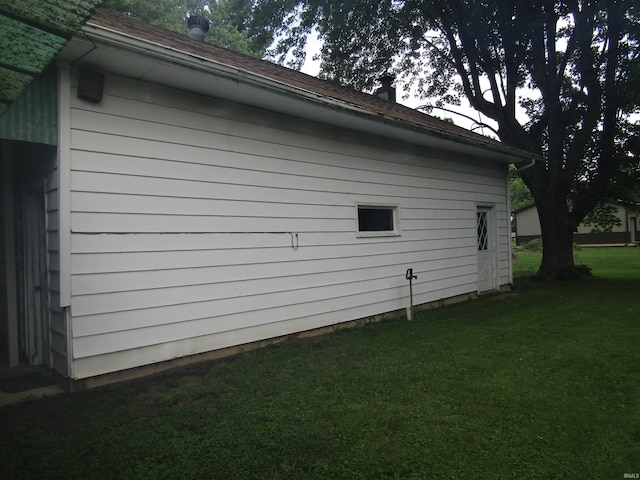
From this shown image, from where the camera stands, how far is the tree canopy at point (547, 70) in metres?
9.95

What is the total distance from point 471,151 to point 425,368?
5284 millimetres

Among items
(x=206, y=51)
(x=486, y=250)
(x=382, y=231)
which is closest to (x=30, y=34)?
(x=206, y=51)

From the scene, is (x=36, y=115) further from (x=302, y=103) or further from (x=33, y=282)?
(x=302, y=103)

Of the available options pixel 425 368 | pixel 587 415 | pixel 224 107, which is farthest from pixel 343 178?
pixel 587 415

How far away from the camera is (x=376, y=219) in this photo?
6.45 metres

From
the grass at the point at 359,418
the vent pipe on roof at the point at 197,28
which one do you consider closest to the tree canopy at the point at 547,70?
the vent pipe on roof at the point at 197,28

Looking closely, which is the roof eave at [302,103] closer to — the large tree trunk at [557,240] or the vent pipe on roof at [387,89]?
the vent pipe on roof at [387,89]

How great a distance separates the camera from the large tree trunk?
36.5ft

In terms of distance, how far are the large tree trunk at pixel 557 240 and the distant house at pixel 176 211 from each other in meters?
6.92

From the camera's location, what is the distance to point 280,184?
5035 millimetres

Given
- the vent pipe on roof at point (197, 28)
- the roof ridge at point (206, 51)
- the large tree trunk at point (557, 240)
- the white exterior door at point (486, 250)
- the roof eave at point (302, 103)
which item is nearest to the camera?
the roof eave at point (302, 103)

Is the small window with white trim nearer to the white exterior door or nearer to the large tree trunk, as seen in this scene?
the white exterior door

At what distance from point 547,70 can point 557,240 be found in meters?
4.62

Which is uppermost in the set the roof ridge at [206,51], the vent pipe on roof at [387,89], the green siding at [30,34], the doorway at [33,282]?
the vent pipe on roof at [387,89]
